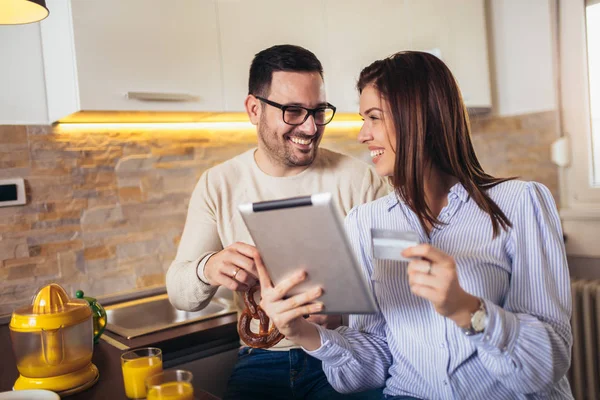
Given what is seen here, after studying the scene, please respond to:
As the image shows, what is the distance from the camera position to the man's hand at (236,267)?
48.2 inches

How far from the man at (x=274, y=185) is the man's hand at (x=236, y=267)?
126 millimetres

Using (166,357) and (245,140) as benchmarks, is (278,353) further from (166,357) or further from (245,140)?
(245,140)

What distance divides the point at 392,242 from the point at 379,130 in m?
0.41

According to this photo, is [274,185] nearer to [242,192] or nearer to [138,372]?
[242,192]

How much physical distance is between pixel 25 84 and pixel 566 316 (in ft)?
6.00

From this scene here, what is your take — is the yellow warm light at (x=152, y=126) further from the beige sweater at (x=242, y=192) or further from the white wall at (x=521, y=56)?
the white wall at (x=521, y=56)

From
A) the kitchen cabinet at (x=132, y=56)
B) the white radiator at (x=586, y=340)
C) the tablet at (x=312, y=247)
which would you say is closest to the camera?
the tablet at (x=312, y=247)

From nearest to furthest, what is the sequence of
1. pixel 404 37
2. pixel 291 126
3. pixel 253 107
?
pixel 291 126 < pixel 253 107 < pixel 404 37

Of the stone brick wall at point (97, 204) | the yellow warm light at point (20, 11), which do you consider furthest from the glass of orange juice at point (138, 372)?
the stone brick wall at point (97, 204)

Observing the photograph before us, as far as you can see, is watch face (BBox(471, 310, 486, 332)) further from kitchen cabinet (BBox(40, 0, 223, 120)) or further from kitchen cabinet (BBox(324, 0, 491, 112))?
kitchen cabinet (BBox(324, 0, 491, 112))

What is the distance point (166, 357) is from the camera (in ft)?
5.51

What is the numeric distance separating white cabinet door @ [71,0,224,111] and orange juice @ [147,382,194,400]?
3.39 feet

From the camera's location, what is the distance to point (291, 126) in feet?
5.54

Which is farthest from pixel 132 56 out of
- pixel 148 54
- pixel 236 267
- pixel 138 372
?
pixel 138 372
